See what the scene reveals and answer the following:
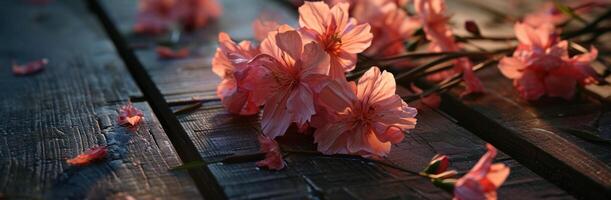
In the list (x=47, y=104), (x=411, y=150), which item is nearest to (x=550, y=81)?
(x=411, y=150)

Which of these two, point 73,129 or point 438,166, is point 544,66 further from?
point 73,129

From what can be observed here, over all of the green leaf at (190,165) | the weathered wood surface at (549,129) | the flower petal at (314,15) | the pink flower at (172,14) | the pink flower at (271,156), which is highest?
the flower petal at (314,15)

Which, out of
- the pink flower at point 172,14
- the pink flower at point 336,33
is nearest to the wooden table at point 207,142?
the pink flower at point 336,33

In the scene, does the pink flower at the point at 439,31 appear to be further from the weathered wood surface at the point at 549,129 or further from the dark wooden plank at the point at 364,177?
the dark wooden plank at the point at 364,177

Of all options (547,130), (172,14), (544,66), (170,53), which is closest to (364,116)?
(547,130)

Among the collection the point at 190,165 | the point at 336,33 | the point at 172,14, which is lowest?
the point at 172,14

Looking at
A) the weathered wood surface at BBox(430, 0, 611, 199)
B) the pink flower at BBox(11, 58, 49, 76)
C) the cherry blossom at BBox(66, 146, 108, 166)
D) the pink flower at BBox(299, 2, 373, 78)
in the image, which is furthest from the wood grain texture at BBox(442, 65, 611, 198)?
the pink flower at BBox(11, 58, 49, 76)
